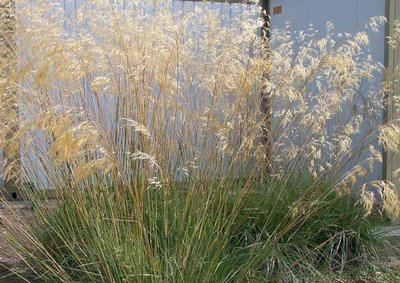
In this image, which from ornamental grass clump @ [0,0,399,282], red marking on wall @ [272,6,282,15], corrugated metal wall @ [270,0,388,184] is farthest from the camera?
red marking on wall @ [272,6,282,15]

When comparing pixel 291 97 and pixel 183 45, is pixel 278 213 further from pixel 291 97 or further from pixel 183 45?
pixel 183 45

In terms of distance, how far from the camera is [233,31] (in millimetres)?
4242

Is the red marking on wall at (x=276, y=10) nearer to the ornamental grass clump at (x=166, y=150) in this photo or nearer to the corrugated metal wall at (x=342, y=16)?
the corrugated metal wall at (x=342, y=16)

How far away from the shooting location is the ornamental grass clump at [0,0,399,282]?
11.7 feet

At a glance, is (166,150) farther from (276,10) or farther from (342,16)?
(276,10)

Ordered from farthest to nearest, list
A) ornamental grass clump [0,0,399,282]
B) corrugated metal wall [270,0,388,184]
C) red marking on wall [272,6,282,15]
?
red marking on wall [272,6,282,15], corrugated metal wall [270,0,388,184], ornamental grass clump [0,0,399,282]

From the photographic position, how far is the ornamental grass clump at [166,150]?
357cm

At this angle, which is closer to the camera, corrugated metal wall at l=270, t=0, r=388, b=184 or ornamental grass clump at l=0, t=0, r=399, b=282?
ornamental grass clump at l=0, t=0, r=399, b=282

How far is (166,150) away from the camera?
13.4 ft

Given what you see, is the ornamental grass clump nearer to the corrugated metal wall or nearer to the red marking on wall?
the corrugated metal wall

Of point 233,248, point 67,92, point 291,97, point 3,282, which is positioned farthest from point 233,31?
point 3,282

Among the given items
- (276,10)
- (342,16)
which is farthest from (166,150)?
(276,10)

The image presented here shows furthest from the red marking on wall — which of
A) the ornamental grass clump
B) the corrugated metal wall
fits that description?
the ornamental grass clump

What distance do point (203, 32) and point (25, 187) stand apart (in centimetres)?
167
